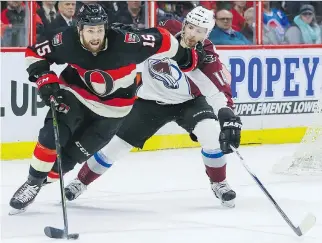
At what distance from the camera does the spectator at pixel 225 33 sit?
7.49 metres

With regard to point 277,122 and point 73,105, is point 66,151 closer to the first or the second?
point 73,105

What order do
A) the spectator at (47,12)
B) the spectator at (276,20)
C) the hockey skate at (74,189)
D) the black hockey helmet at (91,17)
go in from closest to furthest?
the black hockey helmet at (91,17) → the hockey skate at (74,189) → the spectator at (47,12) → the spectator at (276,20)

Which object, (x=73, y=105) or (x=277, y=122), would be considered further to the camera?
(x=277, y=122)

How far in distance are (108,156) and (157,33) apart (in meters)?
0.76

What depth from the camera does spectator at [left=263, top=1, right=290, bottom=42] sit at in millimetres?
7840

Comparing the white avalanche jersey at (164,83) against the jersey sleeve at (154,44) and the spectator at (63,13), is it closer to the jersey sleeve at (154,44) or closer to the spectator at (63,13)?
the jersey sleeve at (154,44)

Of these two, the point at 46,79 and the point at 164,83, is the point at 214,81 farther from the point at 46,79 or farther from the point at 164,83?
the point at 46,79

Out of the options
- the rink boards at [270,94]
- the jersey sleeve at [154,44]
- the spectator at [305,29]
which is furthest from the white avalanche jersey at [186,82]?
the spectator at [305,29]

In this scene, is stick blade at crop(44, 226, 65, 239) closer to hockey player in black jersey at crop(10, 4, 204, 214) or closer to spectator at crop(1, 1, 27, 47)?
hockey player in black jersey at crop(10, 4, 204, 214)

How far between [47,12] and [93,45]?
259 centimetres

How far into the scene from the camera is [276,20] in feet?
26.0

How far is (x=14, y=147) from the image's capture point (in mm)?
6523

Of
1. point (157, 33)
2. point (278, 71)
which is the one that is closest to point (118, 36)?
point (157, 33)

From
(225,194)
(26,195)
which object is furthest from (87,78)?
(225,194)
